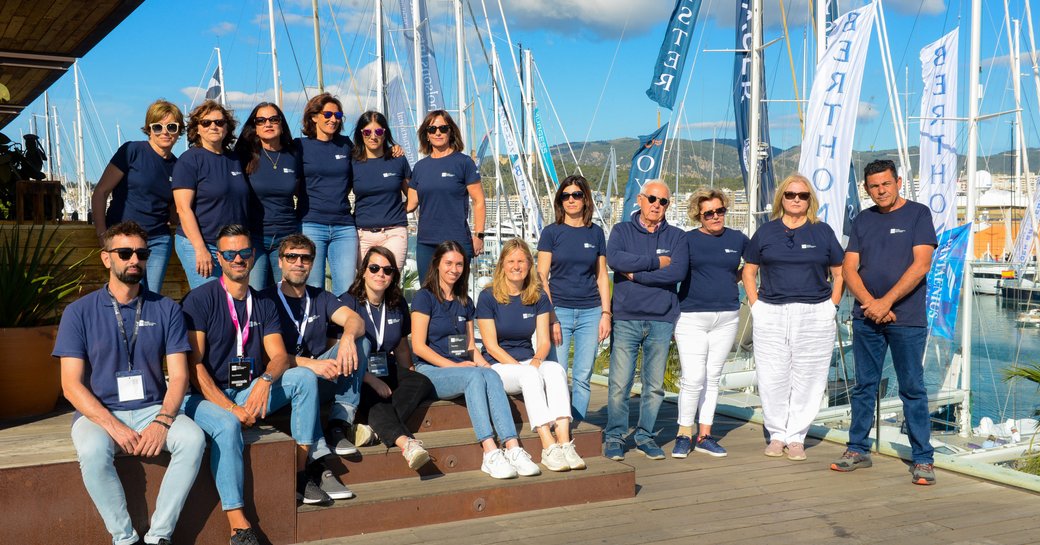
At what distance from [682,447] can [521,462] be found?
155 cm

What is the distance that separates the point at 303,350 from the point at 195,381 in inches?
25.0

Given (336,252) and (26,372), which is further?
(336,252)

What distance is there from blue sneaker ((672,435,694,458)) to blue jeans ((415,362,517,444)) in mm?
1443

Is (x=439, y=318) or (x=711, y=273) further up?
(x=711, y=273)

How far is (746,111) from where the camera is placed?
43.7 feet

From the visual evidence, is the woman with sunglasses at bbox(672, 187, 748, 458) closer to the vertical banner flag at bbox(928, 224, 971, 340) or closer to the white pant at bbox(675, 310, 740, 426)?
the white pant at bbox(675, 310, 740, 426)

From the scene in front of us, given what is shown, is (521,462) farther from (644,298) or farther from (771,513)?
(644,298)

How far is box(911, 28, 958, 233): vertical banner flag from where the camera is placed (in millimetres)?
11492

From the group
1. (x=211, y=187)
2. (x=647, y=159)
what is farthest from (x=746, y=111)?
(x=211, y=187)

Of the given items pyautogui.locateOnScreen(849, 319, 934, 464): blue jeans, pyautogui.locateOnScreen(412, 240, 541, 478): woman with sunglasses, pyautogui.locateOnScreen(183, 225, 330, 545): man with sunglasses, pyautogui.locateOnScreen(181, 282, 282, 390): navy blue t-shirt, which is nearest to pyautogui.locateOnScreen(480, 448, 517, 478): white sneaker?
pyautogui.locateOnScreen(412, 240, 541, 478): woman with sunglasses

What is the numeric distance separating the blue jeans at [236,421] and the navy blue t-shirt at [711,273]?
8.45ft

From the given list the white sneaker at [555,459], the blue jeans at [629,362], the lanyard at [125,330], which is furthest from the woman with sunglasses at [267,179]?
the blue jeans at [629,362]

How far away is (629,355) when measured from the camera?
18.6ft

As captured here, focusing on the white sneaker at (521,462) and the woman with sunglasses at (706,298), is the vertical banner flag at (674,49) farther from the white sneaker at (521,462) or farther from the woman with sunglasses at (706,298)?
the white sneaker at (521,462)
